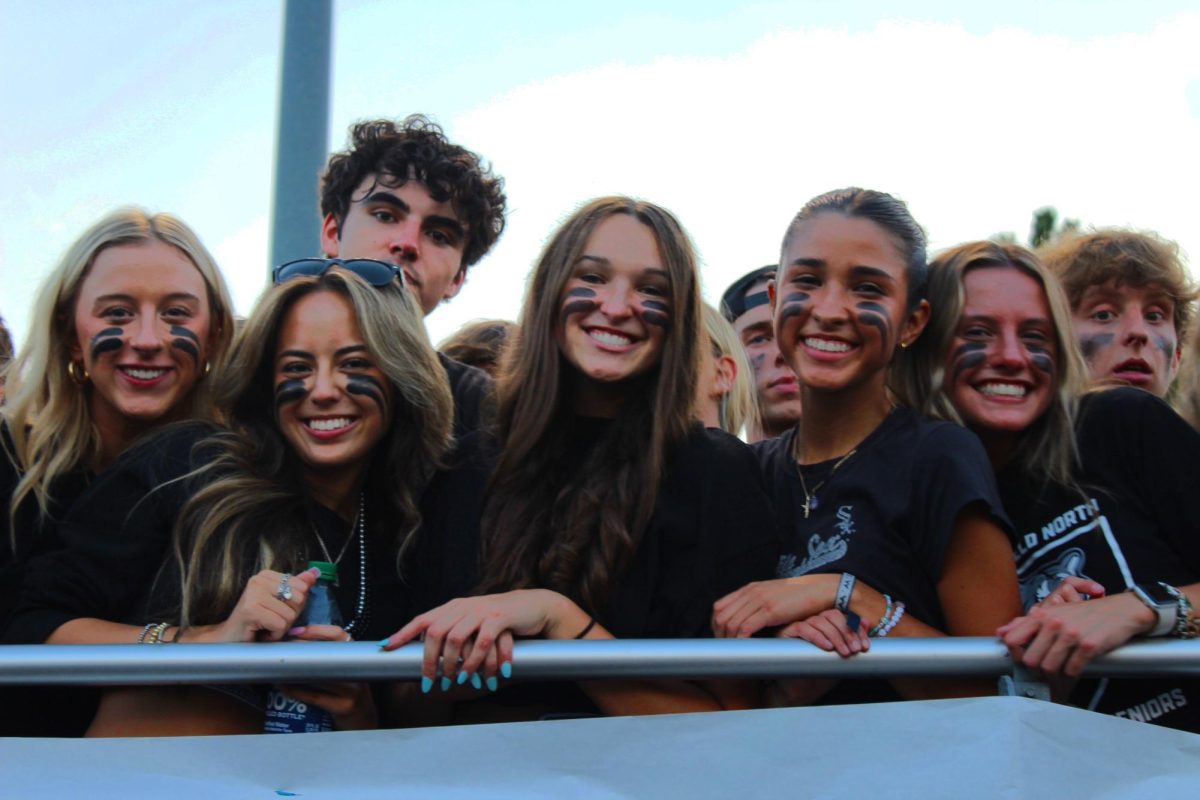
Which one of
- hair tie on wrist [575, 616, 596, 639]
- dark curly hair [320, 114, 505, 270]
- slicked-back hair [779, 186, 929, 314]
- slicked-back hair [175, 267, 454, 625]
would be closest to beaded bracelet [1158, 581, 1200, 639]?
slicked-back hair [779, 186, 929, 314]

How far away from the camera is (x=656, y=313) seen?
3.04 m

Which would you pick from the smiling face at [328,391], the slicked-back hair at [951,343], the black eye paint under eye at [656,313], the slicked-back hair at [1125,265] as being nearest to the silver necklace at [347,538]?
the smiling face at [328,391]

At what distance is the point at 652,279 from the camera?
3080 millimetres

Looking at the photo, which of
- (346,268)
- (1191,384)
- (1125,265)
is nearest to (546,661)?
(346,268)

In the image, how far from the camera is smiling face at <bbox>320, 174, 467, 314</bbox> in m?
4.08

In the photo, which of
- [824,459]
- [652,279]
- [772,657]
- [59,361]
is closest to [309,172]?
[59,361]

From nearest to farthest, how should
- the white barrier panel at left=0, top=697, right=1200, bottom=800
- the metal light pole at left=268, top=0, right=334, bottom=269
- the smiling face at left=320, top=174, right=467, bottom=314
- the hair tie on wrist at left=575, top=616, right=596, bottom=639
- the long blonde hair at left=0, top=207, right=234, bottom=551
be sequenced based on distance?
the white barrier panel at left=0, top=697, right=1200, bottom=800, the hair tie on wrist at left=575, top=616, right=596, bottom=639, the long blonde hair at left=0, top=207, right=234, bottom=551, the smiling face at left=320, top=174, right=467, bottom=314, the metal light pole at left=268, top=0, right=334, bottom=269

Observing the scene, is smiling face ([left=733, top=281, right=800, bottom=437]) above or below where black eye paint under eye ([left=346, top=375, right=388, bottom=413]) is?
above

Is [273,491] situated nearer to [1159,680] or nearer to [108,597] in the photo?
[108,597]

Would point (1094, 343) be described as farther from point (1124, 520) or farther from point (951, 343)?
point (1124, 520)

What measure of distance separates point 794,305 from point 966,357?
0.43m

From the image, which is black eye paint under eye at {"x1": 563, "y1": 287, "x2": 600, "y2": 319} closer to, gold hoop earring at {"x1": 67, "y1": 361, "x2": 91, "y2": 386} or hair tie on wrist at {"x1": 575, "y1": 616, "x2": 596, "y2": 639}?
hair tie on wrist at {"x1": 575, "y1": 616, "x2": 596, "y2": 639}

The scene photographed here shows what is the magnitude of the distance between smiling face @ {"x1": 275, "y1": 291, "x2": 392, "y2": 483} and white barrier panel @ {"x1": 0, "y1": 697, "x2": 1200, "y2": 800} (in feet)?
2.79

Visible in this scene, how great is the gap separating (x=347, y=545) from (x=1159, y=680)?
1665 mm
